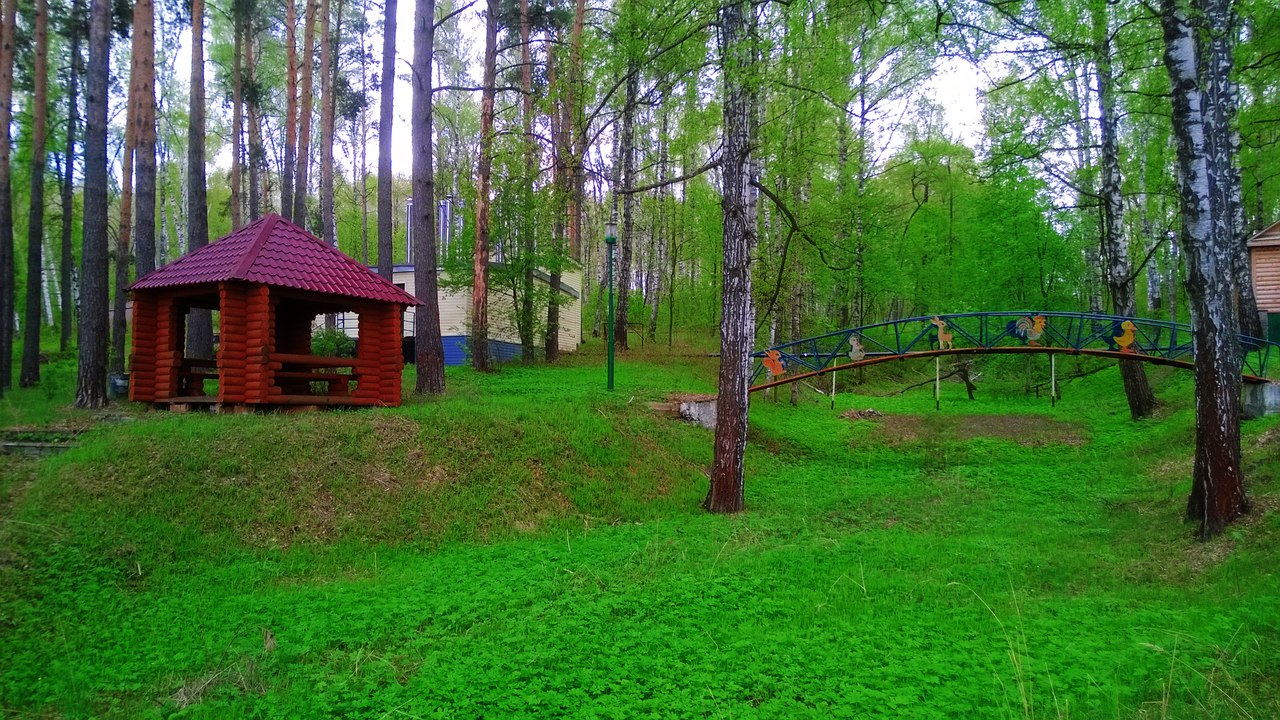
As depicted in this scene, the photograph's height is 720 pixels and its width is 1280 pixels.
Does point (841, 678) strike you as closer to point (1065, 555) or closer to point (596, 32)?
point (1065, 555)

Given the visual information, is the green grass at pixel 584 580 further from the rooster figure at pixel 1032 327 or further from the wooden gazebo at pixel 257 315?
the rooster figure at pixel 1032 327

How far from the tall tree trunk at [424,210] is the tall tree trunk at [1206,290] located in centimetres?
1106

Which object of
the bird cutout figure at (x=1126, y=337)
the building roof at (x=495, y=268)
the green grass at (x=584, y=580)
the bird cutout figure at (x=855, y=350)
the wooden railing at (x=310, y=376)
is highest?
the building roof at (x=495, y=268)

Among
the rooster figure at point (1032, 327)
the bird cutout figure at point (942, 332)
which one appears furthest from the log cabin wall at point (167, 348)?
the rooster figure at point (1032, 327)

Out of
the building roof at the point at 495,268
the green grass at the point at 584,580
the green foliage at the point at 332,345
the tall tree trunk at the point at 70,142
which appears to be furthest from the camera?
the building roof at the point at 495,268

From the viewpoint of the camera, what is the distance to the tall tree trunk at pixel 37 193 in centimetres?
1488

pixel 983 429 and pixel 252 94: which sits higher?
pixel 252 94

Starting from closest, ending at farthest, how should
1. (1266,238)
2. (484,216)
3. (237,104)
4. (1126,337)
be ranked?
1. (1126,337)
2. (484,216)
3. (1266,238)
4. (237,104)

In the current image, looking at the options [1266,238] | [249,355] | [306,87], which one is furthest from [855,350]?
[306,87]

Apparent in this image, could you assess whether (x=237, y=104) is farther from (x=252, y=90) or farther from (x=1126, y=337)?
(x=1126, y=337)

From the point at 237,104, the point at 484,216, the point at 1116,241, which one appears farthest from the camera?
the point at 237,104

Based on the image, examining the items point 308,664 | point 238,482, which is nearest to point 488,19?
point 238,482

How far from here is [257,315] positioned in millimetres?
9633

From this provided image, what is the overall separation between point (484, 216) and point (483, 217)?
4cm
